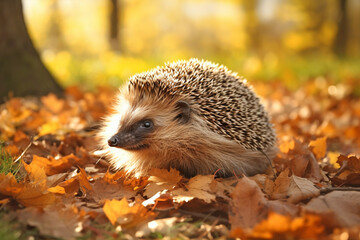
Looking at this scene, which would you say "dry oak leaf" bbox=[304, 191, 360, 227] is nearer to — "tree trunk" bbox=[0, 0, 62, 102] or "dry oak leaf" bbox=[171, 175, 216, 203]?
"dry oak leaf" bbox=[171, 175, 216, 203]

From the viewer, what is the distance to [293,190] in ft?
8.92

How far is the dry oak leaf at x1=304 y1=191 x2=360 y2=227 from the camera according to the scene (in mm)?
2156

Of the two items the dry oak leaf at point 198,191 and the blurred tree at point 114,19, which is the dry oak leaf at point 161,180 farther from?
the blurred tree at point 114,19

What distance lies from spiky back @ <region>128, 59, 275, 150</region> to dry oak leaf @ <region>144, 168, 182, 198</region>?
594 millimetres

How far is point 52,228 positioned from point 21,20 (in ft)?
17.2

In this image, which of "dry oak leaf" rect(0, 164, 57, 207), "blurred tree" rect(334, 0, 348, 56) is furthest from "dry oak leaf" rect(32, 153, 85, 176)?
"blurred tree" rect(334, 0, 348, 56)

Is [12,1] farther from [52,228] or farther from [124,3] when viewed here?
[124,3]

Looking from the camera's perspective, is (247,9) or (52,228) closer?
(52,228)

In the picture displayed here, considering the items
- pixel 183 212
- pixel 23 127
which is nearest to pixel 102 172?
pixel 183 212

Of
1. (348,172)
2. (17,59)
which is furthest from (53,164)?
(17,59)

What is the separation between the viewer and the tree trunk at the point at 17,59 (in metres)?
6.08

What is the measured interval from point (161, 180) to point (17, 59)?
448 centimetres

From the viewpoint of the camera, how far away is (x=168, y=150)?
135 inches

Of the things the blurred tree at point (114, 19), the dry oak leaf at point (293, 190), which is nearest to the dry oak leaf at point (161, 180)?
the dry oak leaf at point (293, 190)
